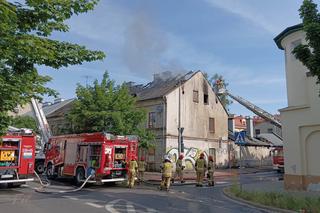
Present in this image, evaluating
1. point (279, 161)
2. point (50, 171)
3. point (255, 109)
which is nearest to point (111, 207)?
point (50, 171)

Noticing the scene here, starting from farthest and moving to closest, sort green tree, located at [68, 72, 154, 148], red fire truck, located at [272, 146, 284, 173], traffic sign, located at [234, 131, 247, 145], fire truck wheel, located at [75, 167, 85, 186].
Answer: red fire truck, located at [272, 146, 284, 173]
green tree, located at [68, 72, 154, 148]
fire truck wheel, located at [75, 167, 85, 186]
traffic sign, located at [234, 131, 247, 145]

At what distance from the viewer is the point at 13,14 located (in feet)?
16.6

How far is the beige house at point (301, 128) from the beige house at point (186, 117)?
603 inches

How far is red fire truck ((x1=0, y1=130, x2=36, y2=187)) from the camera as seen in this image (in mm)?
16828

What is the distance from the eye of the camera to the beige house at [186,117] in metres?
32.9

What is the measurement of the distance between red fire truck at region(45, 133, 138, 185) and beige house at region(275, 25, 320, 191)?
7.93 m

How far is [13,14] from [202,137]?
106ft

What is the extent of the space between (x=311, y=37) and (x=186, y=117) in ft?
81.3

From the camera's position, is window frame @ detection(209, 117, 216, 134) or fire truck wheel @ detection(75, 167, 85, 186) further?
window frame @ detection(209, 117, 216, 134)

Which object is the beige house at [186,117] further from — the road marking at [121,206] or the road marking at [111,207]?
the road marking at [121,206]

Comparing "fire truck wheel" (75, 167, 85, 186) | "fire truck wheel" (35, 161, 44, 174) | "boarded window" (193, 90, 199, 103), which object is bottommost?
"fire truck wheel" (75, 167, 85, 186)

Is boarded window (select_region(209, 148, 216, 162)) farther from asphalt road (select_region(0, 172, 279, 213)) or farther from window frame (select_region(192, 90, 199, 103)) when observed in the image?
asphalt road (select_region(0, 172, 279, 213))

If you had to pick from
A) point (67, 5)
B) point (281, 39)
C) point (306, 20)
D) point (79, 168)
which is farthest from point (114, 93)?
point (67, 5)

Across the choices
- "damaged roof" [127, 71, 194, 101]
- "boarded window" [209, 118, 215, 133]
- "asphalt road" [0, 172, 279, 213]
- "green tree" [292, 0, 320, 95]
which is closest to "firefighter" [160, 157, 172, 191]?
"asphalt road" [0, 172, 279, 213]
